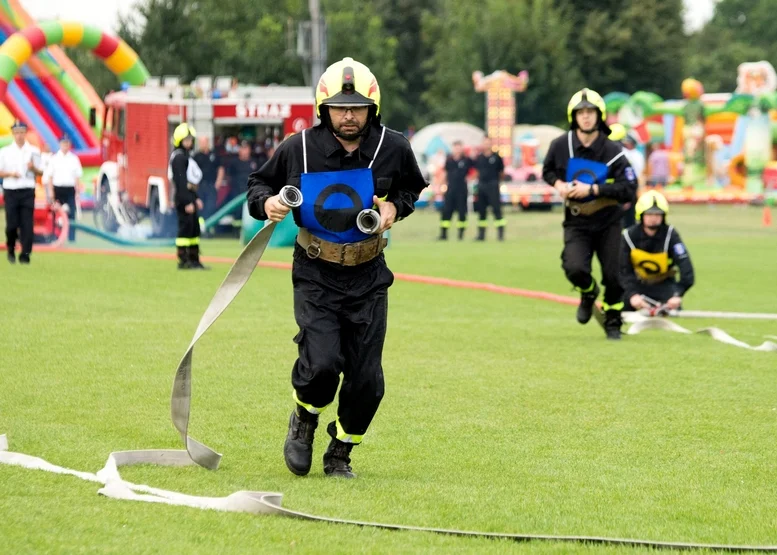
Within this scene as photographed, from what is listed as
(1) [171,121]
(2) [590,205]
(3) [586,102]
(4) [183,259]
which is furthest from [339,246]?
(1) [171,121]

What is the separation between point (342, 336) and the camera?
7.01 m

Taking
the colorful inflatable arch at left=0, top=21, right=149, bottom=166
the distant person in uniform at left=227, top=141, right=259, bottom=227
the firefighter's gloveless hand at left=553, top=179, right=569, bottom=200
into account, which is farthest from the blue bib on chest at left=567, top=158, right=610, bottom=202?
the colorful inflatable arch at left=0, top=21, right=149, bottom=166

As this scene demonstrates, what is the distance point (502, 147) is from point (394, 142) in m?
40.4

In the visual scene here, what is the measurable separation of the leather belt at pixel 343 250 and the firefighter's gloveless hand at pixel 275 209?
233 mm

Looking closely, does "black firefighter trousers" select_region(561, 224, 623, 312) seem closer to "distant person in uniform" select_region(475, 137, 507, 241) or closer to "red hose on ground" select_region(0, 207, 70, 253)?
"red hose on ground" select_region(0, 207, 70, 253)

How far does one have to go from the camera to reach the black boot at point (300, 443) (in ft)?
22.7

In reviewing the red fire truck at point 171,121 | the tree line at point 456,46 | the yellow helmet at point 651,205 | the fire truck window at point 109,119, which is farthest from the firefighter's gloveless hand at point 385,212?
the tree line at point 456,46

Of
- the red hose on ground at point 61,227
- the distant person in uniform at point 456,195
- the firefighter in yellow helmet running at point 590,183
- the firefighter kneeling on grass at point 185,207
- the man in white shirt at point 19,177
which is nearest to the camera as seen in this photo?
the firefighter in yellow helmet running at point 590,183

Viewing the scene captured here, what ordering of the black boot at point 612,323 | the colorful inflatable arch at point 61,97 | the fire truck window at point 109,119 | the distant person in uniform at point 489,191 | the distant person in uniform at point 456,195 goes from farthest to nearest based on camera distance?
the colorful inflatable arch at point 61,97, the fire truck window at point 109,119, the distant person in uniform at point 456,195, the distant person in uniform at point 489,191, the black boot at point 612,323

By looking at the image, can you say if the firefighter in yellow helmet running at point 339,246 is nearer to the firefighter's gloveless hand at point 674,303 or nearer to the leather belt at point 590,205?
the leather belt at point 590,205

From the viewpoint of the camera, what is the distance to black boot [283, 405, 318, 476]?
6930 millimetres

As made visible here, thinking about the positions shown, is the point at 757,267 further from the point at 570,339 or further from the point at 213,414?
the point at 213,414

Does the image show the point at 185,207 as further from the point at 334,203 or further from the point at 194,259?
the point at 334,203

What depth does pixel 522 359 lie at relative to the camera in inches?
451
